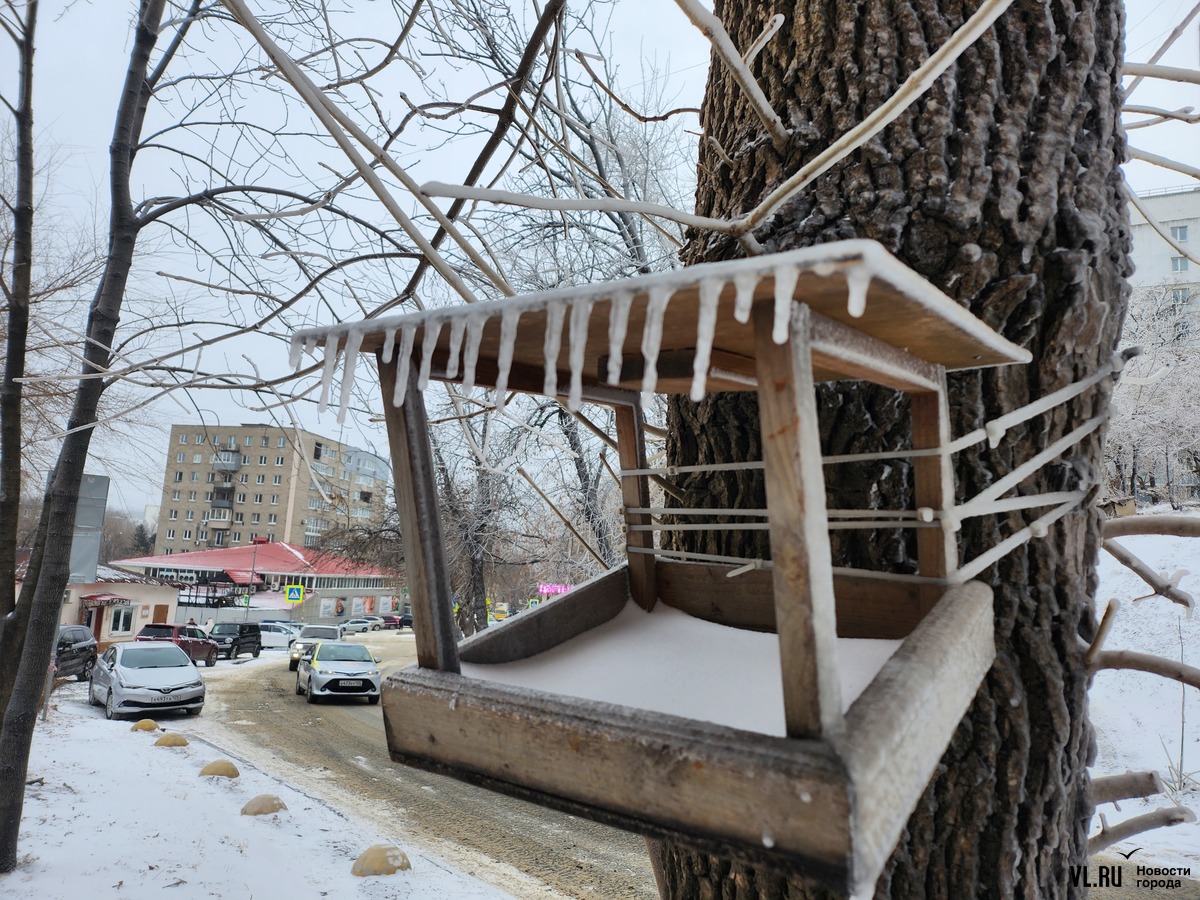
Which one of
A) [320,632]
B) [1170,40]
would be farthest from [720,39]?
[320,632]

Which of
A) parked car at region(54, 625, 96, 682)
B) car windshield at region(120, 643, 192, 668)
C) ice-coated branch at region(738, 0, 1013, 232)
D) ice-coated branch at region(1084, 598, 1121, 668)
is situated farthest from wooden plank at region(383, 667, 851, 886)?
parked car at region(54, 625, 96, 682)

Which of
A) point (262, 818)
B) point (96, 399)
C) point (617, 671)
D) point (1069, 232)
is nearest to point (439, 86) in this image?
point (96, 399)

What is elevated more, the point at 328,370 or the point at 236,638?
the point at 328,370

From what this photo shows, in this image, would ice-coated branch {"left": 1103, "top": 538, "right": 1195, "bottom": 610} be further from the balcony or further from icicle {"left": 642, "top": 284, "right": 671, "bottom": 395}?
the balcony

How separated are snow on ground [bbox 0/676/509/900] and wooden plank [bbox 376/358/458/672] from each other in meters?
3.97

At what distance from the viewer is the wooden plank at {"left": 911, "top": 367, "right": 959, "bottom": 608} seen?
0.90 meters

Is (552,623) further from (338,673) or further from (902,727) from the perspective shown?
(338,673)

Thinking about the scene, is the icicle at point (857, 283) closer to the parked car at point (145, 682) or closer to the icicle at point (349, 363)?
the icicle at point (349, 363)

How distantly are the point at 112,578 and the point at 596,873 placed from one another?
14016 millimetres

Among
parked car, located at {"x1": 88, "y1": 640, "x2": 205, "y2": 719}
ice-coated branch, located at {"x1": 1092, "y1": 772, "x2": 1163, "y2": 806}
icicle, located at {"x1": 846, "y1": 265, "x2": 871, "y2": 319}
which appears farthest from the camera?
parked car, located at {"x1": 88, "y1": 640, "x2": 205, "y2": 719}

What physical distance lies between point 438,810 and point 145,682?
4940 mm

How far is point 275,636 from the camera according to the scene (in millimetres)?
18594

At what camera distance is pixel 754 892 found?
1.11 metres

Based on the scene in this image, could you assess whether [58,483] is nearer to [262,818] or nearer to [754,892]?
[262,818]
